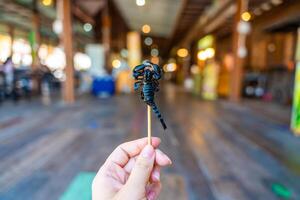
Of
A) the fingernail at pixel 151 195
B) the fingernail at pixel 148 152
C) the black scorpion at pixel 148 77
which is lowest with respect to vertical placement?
the fingernail at pixel 151 195

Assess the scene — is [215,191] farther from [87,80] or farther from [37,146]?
[87,80]

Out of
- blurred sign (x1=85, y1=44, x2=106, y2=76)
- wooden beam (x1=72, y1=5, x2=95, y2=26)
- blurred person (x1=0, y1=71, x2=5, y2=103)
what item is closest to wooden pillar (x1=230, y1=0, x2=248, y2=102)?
blurred sign (x1=85, y1=44, x2=106, y2=76)

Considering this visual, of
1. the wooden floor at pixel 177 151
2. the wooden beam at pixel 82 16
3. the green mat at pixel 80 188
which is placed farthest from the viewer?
the wooden beam at pixel 82 16

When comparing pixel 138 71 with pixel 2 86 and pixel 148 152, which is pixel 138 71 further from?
pixel 2 86

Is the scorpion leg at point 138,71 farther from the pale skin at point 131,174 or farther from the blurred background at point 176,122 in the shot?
the blurred background at point 176,122

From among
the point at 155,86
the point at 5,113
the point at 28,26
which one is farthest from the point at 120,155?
the point at 28,26

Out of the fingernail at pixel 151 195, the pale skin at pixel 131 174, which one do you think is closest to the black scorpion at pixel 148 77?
the pale skin at pixel 131 174
